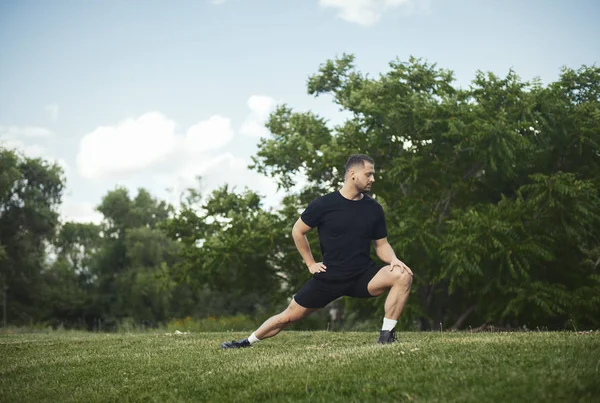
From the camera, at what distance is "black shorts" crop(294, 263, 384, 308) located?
7.55 m

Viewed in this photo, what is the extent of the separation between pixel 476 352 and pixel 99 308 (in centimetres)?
5156

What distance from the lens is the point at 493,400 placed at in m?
4.32

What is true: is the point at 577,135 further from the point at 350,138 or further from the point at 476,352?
the point at 476,352

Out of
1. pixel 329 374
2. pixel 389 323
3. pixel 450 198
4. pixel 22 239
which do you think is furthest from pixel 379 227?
pixel 22 239

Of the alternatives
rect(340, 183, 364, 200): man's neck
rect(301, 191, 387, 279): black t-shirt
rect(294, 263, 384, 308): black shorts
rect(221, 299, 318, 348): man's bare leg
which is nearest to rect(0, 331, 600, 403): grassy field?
rect(221, 299, 318, 348): man's bare leg

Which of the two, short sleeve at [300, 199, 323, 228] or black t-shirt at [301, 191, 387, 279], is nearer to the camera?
black t-shirt at [301, 191, 387, 279]

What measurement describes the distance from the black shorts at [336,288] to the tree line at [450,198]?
34.1ft

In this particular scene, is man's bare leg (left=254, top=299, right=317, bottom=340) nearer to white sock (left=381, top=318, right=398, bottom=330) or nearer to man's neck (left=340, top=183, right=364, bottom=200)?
white sock (left=381, top=318, right=398, bottom=330)

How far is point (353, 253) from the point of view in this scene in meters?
7.57

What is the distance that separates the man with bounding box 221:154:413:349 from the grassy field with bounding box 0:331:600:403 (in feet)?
2.23

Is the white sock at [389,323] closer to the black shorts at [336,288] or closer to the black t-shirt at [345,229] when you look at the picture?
the black shorts at [336,288]

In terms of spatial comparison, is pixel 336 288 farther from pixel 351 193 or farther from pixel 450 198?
pixel 450 198

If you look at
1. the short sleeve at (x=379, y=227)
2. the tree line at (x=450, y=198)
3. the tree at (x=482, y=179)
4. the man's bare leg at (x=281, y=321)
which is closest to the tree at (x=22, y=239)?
the tree line at (x=450, y=198)

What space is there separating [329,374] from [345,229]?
231 cm
